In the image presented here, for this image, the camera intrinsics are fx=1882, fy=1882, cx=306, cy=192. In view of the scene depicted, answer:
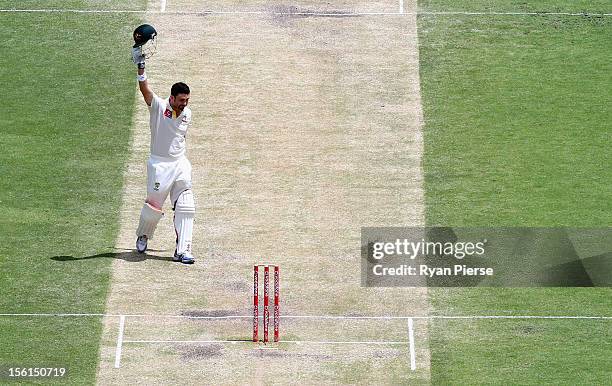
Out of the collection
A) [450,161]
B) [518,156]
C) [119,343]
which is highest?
[518,156]

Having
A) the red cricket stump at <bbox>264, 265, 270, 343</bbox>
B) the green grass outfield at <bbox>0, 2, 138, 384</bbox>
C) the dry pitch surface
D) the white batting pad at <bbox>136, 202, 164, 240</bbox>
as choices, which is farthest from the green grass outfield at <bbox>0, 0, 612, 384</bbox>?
the red cricket stump at <bbox>264, 265, 270, 343</bbox>

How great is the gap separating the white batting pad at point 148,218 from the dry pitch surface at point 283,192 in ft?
1.98

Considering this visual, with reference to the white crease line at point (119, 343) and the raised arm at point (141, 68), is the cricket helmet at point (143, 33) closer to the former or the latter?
the raised arm at point (141, 68)

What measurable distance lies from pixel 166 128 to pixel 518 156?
827cm

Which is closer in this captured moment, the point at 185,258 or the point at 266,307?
the point at 266,307

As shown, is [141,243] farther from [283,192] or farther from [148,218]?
[283,192]

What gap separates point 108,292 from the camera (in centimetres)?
3275

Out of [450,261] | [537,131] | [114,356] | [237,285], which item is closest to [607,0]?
[537,131]

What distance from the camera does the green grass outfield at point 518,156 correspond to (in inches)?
1223

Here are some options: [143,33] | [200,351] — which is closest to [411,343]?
[200,351]

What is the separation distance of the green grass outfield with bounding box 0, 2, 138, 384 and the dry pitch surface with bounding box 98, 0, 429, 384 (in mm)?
489

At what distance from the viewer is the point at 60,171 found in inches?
1457

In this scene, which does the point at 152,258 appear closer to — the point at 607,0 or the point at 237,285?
the point at 237,285

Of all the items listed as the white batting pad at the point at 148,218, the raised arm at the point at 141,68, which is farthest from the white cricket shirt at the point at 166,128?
the white batting pad at the point at 148,218
